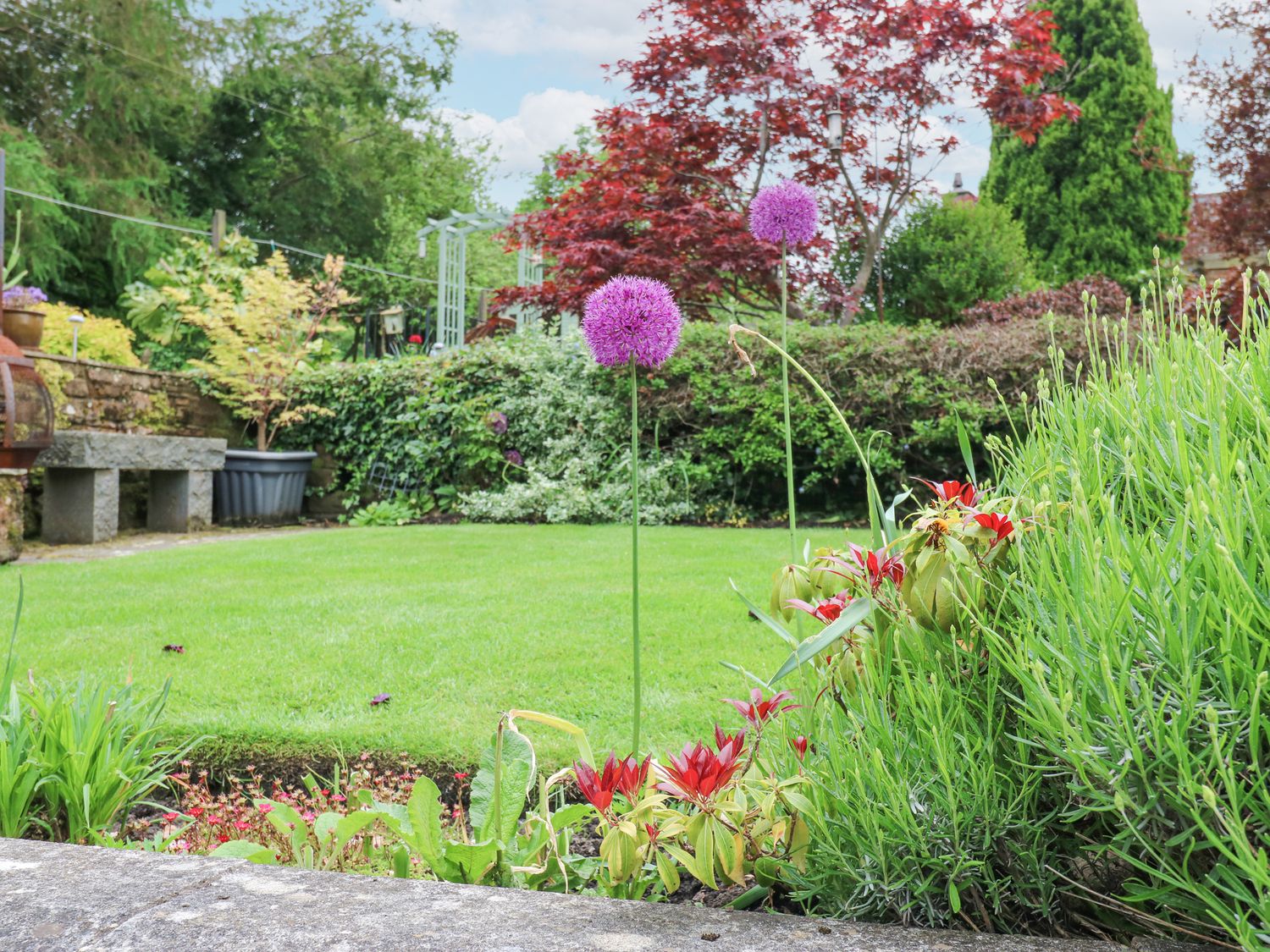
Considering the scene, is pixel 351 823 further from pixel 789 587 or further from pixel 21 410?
pixel 21 410

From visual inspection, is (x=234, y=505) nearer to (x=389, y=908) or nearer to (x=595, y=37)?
(x=389, y=908)

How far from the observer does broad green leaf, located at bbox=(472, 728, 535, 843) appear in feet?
4.13

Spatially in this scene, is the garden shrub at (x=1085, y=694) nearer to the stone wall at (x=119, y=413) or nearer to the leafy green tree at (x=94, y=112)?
the stone wall at (x=119, y=413)

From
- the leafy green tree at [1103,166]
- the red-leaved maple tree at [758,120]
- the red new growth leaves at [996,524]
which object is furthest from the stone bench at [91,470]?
the leafy green tree at [1103,166]

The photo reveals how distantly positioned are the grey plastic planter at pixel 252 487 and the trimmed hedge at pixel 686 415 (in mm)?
676

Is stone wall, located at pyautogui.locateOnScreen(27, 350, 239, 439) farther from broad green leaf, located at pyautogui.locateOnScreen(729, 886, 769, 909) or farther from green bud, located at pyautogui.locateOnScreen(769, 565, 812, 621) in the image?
broad green leaf, located at pyautogui.locateOnScreen(729, 886, 769, 909)

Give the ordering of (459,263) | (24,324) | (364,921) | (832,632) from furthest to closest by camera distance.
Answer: (459,263), (24,324), (832,632), (364,921)

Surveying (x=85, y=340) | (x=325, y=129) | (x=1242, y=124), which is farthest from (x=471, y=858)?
(x=325, y=129)

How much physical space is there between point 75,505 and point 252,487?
1732mm

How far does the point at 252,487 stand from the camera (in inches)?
305

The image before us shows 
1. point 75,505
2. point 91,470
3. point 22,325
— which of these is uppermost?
point 22,325

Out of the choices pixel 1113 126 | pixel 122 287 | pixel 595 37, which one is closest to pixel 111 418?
pixel 122 287

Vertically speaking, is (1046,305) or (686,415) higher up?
(1046,305)

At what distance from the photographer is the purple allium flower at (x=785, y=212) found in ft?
6.73
